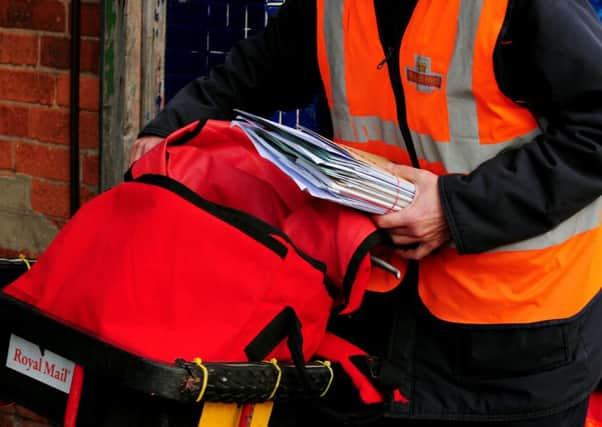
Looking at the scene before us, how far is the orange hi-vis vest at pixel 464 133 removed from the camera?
1.85m

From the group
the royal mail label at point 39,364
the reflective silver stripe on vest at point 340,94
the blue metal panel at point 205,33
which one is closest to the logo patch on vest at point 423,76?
the reflective silver stripe on vest at point 340,94

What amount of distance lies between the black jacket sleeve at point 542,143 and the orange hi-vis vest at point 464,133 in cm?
3

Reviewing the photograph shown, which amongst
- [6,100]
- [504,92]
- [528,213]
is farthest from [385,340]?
[6,100]

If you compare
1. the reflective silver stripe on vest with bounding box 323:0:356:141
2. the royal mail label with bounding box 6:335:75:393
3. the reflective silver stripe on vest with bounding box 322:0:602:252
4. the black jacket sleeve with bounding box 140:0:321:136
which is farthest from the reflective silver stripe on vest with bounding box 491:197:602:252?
the royal mail label with bounding box 6:335:75:393

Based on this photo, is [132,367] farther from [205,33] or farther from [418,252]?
[205,33]

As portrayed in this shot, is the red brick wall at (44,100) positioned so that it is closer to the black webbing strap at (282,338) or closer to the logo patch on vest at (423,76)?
Answer: the logo patch on vest at (423,76)

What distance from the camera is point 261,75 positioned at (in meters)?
2.29

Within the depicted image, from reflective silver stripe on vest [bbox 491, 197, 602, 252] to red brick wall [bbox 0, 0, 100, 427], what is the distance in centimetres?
172

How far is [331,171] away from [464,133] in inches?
11.7

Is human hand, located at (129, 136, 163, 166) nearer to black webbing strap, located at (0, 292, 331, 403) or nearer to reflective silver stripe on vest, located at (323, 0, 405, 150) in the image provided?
reflective silver stripe on vest, located at (323, 0, 405, 150)

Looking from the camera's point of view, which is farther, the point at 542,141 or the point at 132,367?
the point at 542,141

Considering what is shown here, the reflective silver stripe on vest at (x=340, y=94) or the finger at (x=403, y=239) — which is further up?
the reflective silver stripe on vest at (x=340, y=94)

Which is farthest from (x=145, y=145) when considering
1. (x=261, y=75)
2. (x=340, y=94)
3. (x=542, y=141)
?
(x=542, y=141)

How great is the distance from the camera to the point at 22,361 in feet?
5.67
